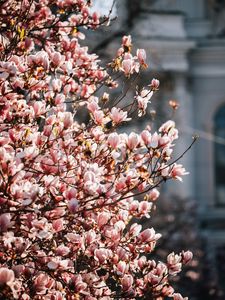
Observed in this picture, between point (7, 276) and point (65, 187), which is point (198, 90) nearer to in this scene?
point (65, 187)

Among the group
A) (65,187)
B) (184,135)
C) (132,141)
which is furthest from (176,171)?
(184,135)

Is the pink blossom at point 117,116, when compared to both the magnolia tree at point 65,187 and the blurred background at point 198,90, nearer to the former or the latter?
the magnolia tree at point 65,187

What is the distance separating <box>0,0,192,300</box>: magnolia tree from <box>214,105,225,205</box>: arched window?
637 inches

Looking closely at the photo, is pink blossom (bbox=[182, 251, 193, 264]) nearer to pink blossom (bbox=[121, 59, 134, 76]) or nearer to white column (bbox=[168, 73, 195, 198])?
pink blossom (bbox=[121, 59, 134, 76])

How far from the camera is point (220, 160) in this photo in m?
21.8

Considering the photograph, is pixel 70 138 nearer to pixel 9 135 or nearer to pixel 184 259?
pixel 9 135

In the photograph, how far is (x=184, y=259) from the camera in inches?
213

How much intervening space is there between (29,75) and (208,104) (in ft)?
55.5

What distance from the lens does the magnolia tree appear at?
4.63m

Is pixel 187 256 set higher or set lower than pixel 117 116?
lower

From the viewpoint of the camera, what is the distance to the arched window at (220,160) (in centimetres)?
2170

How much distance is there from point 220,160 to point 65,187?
17.2m

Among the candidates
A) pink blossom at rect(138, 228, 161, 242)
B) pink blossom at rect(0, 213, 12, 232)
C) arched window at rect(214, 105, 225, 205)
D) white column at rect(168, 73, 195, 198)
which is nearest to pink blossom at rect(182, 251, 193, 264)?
pink blossom at rect(138, 228, 161, 242)

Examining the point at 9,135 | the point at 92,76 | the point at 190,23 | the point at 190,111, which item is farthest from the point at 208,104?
the point at 9,135
